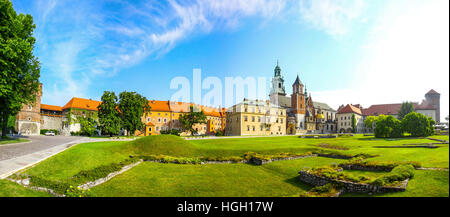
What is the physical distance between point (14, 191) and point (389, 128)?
47.0 metres

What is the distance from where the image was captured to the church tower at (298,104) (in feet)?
256

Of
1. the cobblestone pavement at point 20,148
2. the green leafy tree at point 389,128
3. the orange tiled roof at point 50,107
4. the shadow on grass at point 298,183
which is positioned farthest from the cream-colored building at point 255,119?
the orange tiled roof at point 50,107

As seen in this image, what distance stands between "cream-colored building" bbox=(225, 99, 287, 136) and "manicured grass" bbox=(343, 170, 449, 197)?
53.3 meters

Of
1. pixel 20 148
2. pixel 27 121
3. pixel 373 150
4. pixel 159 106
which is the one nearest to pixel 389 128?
pixel 373 150

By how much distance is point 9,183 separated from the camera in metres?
9.80

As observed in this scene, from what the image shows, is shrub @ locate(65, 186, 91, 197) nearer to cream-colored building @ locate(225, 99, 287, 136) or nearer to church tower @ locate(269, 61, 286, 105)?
cream-colored building @ locate(225, 99, 287, 136)

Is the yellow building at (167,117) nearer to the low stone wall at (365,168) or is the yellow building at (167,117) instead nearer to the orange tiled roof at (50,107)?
the orange tiled roof at (50,107)

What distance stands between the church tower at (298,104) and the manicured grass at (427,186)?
228ft

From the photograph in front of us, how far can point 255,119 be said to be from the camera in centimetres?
6612

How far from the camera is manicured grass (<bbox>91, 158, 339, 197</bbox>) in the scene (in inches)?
448

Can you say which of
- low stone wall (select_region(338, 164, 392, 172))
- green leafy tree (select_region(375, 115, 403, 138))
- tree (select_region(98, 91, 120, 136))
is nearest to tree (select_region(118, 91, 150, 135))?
tree (select_region(98, 91, 120, 136))

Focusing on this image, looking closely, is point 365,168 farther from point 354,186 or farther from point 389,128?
point 389,128

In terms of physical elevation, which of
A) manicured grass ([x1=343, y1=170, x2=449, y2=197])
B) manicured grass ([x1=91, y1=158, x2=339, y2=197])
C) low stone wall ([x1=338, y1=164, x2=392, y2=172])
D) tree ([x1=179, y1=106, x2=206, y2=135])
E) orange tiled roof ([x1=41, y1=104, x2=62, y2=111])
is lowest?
manicured grass ([x1=91, y1=158, x2=339, y2=197])
